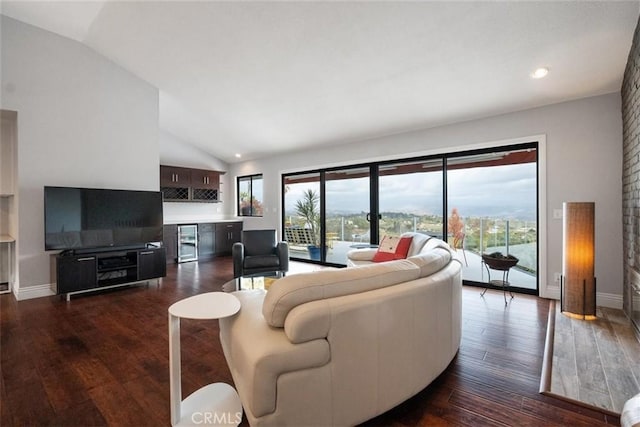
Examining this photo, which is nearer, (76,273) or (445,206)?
(76,273)

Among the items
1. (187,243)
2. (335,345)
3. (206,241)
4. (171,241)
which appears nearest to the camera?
(335,345)

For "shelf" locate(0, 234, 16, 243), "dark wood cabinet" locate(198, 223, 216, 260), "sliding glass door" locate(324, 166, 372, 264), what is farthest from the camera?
"dark wood cabinet" locate(198, 223, 216, 260)

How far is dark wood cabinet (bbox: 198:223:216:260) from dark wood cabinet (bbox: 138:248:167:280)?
229cm

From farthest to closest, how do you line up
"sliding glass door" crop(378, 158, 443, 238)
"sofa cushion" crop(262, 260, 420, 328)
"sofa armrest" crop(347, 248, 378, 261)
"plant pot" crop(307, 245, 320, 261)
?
"plant pot" crop(307, 245, 320, 261) < "sliding glass door" crop(378, 158, 443, 238) < "sofa armrest" crop(347, 248, 378, 261) < "sofa cushion" crop(262, 260, 420, 328)

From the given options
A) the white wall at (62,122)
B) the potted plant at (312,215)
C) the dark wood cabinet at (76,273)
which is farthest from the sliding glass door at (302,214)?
the dark wood cabinet at (76,273)

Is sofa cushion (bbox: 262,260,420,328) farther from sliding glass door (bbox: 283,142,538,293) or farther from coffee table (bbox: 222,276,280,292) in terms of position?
sliding glass door (bbox: 283,142,538,293)

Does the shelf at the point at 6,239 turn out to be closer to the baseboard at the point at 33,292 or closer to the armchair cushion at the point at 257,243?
the baseboard at the point at 33,292

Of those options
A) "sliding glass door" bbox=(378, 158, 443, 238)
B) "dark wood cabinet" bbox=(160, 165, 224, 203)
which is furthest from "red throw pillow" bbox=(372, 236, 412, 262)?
"dark wood cabinet" bbox=(160, 165, 224, 203)

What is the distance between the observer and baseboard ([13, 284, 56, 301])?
147 inches

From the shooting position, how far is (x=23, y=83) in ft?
12.1

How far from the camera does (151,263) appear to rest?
4.43 m

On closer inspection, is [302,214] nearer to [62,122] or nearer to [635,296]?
[62,122]

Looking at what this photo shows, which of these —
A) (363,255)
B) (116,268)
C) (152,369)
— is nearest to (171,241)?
(116,268)

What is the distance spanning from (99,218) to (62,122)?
1.39 meters
